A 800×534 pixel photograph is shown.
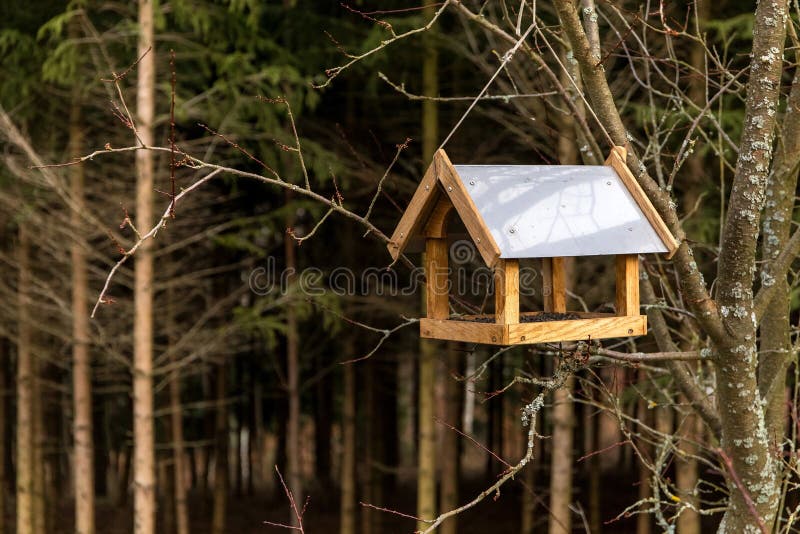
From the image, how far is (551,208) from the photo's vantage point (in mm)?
2889

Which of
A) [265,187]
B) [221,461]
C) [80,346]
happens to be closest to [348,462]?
[221,461]

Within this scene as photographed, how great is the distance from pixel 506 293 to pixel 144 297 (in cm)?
579

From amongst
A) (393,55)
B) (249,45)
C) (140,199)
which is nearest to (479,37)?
(393,55)

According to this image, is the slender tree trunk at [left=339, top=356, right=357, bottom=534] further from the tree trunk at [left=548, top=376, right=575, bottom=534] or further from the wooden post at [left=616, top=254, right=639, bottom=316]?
the wooden post at [left=616, top=254, right=639, bottom=316]

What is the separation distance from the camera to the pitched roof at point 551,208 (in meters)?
2.79

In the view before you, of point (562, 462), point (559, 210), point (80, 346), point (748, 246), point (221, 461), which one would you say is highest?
point (559, 210)

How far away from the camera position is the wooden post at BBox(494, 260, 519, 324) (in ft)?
9.32

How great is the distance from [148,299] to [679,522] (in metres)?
5.52

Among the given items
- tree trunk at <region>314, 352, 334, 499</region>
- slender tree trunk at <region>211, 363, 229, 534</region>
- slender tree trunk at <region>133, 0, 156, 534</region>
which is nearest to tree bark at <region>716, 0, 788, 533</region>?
slender tree trunk at <region>133, 0, 156, 534</region>

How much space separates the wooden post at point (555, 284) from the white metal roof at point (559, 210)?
43 cm

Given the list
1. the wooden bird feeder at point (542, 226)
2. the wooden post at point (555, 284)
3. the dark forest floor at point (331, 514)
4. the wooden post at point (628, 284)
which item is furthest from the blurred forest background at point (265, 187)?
the wooden bird feeder at point (542, 226)

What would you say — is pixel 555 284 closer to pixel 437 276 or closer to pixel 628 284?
pixel 628 284

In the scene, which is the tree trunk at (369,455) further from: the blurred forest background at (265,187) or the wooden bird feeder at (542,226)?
the wooden bird feeder at (542,226)

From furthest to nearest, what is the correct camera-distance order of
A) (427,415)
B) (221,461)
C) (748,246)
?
(221,461) → (427,415) → (748,246)
